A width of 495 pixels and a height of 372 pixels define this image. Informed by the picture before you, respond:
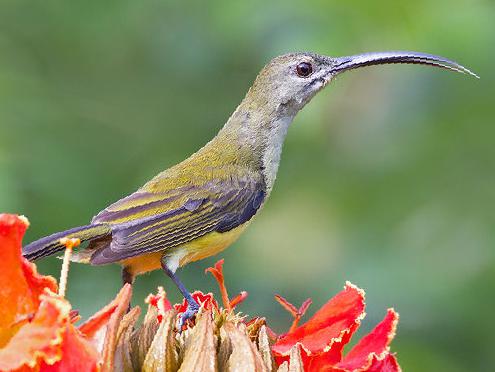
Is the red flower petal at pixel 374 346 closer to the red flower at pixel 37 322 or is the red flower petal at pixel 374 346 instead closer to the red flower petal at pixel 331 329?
the red flower petal at pixel 331 329

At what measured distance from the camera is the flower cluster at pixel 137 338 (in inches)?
73.8

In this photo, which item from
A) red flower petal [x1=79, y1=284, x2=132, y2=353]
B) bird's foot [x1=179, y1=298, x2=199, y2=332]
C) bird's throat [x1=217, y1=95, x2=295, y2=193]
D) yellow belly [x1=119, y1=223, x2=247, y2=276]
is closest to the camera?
red flower petal [x1=79, y1=284, x2=132, y2=353]

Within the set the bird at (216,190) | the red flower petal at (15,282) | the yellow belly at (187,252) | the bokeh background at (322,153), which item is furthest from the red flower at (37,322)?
the bokeh background at (322,153)

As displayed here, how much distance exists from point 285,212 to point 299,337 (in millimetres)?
2931

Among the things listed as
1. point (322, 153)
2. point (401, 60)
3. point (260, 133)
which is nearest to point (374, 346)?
point (401, 60)

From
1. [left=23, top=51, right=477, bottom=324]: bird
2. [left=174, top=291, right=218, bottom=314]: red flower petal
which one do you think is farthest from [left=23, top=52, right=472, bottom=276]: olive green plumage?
[left=174, top=291, right=218, bottom=314]: red flower petal

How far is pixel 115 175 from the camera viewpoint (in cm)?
509

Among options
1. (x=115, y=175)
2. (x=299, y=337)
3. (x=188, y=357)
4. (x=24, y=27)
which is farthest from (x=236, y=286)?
(x=188, y=357)

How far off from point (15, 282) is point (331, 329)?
692 millimetres

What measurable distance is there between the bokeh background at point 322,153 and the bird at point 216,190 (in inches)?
5.7

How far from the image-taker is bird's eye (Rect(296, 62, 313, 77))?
178 inches

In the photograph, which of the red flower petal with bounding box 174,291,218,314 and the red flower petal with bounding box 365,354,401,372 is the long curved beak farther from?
the red flower petal with bounding box 365,354,401,372

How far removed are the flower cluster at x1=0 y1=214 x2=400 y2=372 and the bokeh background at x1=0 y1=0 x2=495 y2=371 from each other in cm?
205

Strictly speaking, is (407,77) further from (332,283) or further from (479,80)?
(332,283)
